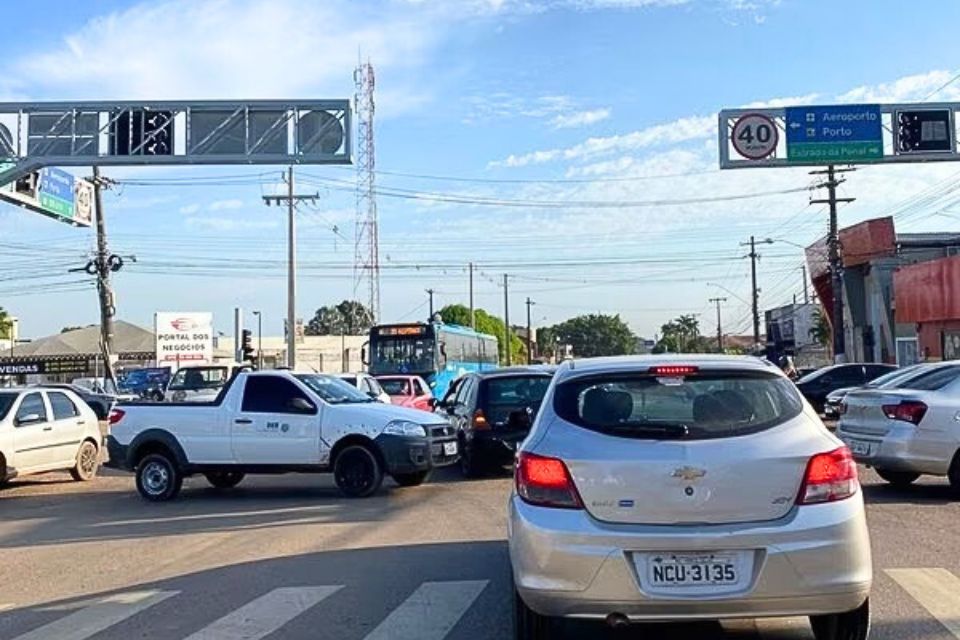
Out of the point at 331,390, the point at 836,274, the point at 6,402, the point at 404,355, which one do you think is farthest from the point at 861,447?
the point at 836,274

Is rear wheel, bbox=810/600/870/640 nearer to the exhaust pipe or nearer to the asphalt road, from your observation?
the asphalt road

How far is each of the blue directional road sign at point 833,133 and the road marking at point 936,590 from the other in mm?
20847

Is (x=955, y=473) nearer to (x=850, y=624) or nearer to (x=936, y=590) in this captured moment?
(x=936, y=590)

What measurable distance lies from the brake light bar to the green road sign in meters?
23.1

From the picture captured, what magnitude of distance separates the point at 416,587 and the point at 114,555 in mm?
3805

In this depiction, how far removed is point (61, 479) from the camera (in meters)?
19.4

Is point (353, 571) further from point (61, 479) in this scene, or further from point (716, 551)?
point (61, 479)

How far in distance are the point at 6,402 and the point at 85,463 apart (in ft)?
6.41

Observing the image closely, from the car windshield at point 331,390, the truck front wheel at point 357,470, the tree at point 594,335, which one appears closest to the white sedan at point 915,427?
the truck front wheel at point 357,470

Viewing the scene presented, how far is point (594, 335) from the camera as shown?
141750 millimetres

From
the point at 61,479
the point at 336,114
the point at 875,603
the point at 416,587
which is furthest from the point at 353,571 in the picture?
the point at 336,114

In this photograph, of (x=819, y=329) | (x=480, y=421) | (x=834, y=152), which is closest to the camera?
(x=480, y=421)

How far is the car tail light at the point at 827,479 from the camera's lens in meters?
5.81

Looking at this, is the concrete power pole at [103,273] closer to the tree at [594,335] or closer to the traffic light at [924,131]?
the traffic light at [924,131]
